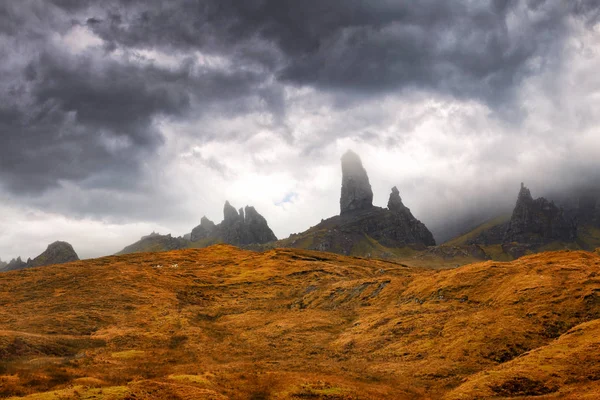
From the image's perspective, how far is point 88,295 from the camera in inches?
2958

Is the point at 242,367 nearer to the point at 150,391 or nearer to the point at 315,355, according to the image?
the point at 315,355

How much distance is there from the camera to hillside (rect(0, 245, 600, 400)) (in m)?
31.7

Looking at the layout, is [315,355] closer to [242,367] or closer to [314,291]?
[242,367]

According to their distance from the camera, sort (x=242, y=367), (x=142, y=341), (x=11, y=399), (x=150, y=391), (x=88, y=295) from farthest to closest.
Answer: (x=88, y=295), (x=142, y=341), (x=242, y=367), (x=150, y=391), (x=11, y=399)

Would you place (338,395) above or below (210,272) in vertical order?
below

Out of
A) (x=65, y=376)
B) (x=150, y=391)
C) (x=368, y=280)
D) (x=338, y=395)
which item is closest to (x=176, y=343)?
(x=65, y=376)

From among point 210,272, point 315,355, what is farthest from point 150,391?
point 210,272

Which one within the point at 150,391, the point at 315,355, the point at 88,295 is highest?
the point at 88,295

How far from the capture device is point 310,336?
5516 centimetres

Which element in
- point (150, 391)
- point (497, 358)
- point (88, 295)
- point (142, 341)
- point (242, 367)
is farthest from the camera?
point (88, 295)

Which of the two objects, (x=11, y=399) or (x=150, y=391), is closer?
(x=11, y=399)

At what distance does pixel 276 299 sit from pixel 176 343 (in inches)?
1135

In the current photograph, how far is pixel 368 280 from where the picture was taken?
7712 centimetres

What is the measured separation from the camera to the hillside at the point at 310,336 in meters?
31.7
